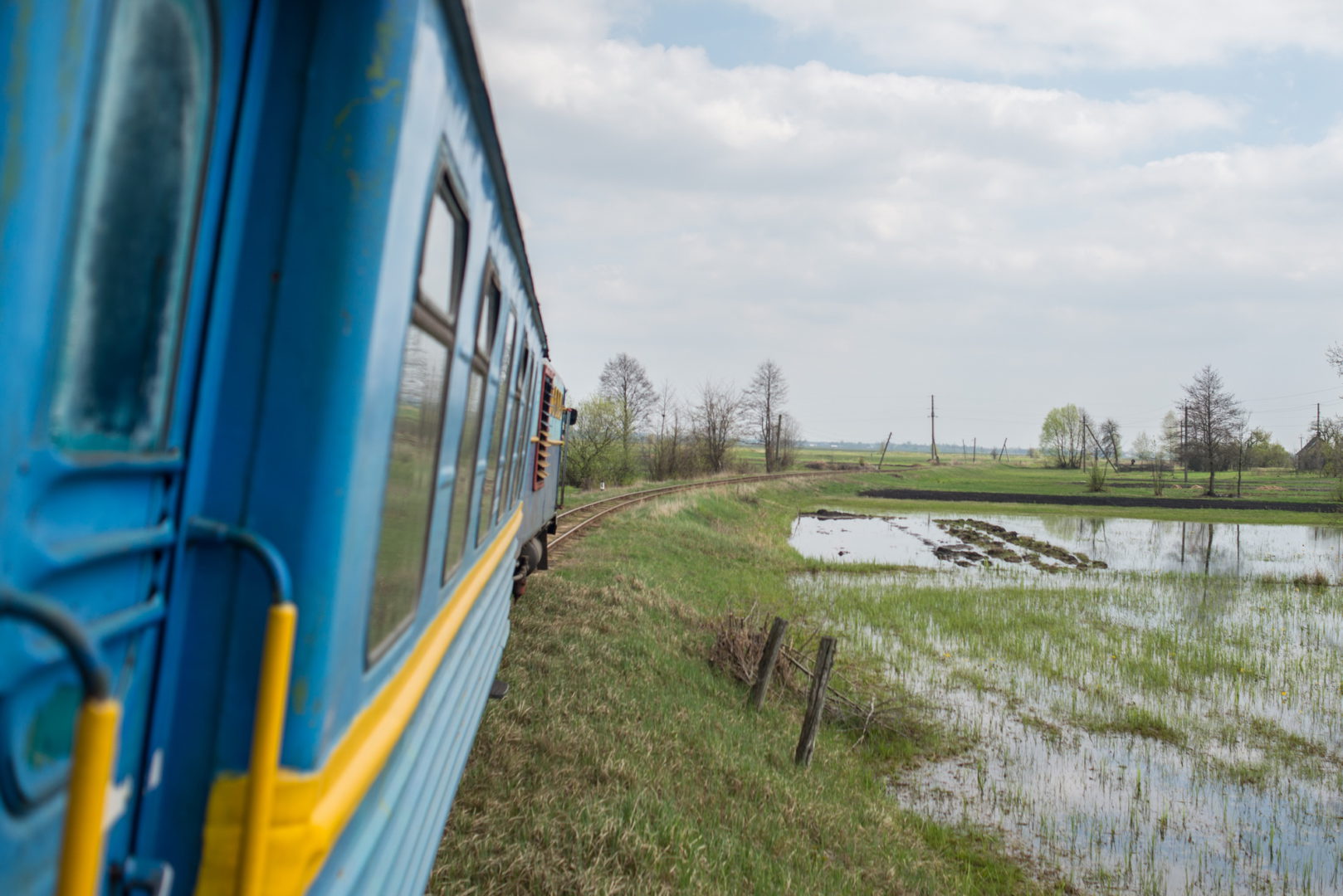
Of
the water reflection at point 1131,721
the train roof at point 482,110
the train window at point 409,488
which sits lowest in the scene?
the water reflection at point 1131,721

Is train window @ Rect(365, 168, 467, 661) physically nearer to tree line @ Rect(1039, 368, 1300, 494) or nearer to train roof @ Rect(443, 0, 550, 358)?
train roof @ Rect(443, 0, 550, 358)

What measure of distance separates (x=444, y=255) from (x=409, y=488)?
64 cm

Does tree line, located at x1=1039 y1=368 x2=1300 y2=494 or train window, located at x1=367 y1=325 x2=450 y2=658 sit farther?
tree line, located at x1=1039 y1=368 x2=1300 y2=494

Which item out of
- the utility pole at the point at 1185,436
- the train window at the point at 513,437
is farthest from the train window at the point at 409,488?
the utility pole at the point at 1185,436

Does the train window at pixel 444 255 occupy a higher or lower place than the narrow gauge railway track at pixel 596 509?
higher

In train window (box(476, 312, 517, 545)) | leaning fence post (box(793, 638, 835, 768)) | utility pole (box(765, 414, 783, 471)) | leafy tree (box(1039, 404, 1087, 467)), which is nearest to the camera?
train window (box(476, 312, 517, 545))

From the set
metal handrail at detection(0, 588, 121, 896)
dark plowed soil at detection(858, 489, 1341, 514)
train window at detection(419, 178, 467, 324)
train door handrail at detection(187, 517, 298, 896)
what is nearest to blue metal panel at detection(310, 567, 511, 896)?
train door handrail at detection(187, 517, 298, 896)

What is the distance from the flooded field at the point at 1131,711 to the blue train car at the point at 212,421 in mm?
7177

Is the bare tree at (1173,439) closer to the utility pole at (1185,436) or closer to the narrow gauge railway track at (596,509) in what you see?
the utility pole at (1185,436)

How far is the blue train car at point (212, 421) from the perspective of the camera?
0.96 m

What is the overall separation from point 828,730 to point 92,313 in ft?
28.6

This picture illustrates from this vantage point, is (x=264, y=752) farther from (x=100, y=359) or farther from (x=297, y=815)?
(x=100, y=359)

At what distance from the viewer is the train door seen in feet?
3.05

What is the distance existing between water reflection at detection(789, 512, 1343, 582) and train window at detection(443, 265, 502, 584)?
18456 mm
